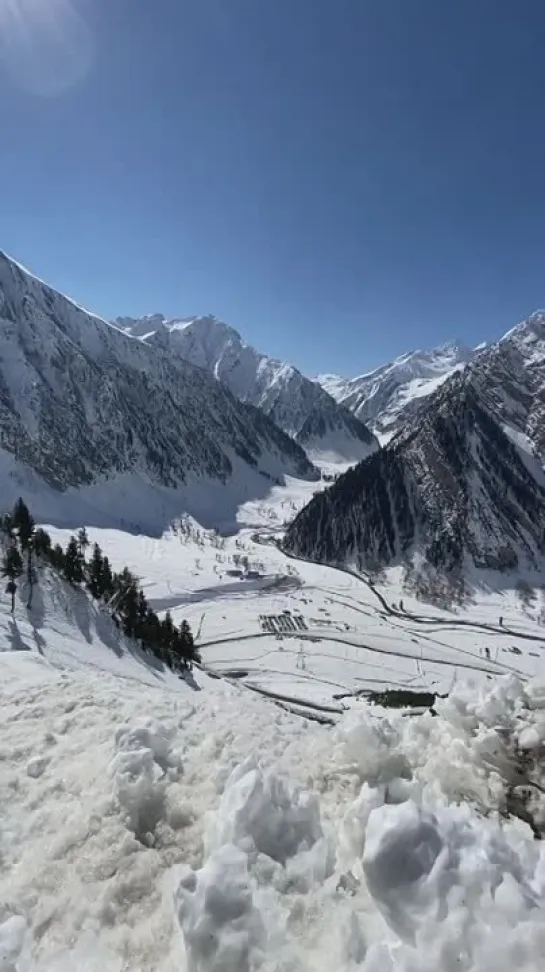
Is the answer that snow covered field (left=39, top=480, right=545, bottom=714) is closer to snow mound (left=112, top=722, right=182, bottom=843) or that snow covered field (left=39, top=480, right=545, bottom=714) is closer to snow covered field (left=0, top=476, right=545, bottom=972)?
snow covered field (left=0, top=476, right=545, bottom=972)

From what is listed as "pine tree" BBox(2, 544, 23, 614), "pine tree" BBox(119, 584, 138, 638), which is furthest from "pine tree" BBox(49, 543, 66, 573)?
"pine tree" BBox(119, 584, 138, 638)

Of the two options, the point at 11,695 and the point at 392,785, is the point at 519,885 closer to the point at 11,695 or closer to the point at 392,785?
the point at 392,785

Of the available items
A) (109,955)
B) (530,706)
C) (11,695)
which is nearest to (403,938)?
(109,955)

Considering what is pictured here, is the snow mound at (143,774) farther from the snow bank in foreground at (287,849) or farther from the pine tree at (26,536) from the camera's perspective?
the pine tree at (26,536)

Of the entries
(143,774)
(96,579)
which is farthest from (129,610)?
(143,774)

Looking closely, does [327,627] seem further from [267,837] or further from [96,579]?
[267,837]

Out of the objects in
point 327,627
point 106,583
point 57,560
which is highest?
point 57,560

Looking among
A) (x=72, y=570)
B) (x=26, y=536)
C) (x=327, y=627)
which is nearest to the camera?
(x=72, y=570)

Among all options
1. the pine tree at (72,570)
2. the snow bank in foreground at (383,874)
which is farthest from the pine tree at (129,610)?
the snow bank in foreground at (383,874)
